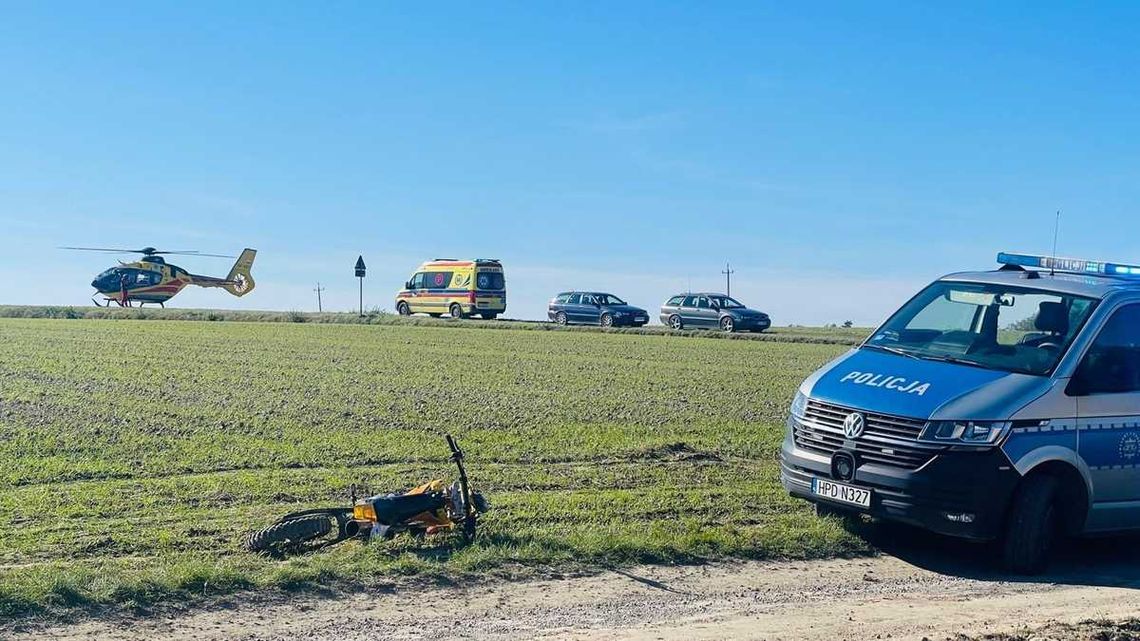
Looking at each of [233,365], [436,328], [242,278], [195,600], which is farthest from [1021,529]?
[242,278]

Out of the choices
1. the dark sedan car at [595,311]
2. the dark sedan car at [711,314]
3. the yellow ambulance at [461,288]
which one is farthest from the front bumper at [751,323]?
the yellow ambulance at [461,288]

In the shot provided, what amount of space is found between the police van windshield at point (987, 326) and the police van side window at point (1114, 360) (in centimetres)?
19

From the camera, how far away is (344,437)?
14.3 metres

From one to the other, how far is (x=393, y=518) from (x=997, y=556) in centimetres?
462

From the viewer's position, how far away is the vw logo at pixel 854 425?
8836 mm

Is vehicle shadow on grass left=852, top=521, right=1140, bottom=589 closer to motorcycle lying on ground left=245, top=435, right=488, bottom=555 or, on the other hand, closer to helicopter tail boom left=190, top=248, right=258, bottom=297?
motorcycle lying on ground left=245, top=435, right=488, bottom=555

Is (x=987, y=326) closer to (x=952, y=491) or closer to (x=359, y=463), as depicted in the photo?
(x=952, y=491)

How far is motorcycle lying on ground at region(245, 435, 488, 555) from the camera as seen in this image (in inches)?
333

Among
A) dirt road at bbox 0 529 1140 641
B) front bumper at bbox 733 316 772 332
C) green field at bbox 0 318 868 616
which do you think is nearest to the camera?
dirt road at bbox 0 529 1140 641

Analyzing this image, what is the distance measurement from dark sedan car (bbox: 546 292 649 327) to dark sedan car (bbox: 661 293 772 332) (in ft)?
4.59

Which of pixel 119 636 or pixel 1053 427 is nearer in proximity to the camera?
pixel 119 636

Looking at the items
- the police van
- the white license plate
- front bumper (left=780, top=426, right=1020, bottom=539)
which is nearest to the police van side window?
the police van

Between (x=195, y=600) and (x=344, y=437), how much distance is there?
711 centimetres

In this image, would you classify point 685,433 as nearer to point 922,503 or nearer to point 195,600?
point 922,503
